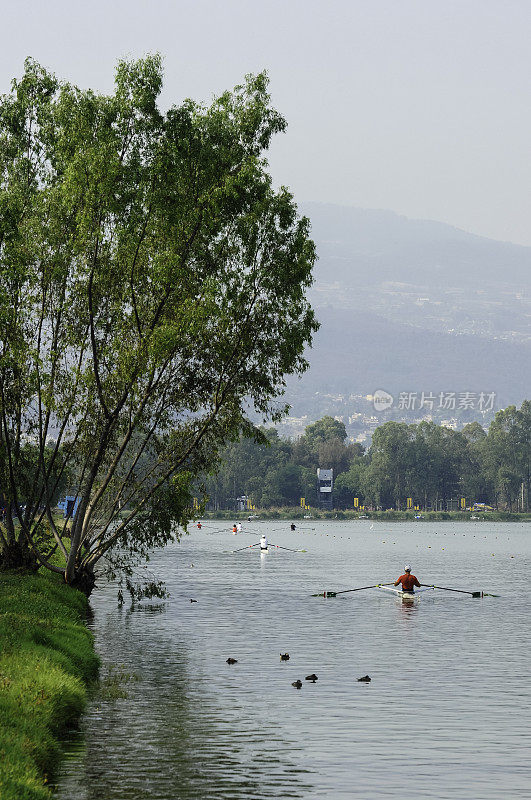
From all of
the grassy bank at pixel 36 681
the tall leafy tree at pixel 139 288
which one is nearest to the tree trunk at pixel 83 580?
the tall leafy tree at pixel 139 288

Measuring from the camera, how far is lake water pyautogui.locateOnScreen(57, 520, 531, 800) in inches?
987

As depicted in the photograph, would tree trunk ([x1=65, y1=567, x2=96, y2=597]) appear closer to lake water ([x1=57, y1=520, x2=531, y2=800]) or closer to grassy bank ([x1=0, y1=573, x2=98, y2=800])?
lake water ([x1=57, y1=520, x2=531, y2=800])

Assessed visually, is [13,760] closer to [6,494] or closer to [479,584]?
[6,494]

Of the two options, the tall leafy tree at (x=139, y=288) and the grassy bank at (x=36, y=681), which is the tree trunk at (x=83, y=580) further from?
the grassy bank at (x=36, y=681)

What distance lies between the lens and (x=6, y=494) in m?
56.3

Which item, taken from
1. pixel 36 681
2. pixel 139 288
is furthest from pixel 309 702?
pixel 139 288

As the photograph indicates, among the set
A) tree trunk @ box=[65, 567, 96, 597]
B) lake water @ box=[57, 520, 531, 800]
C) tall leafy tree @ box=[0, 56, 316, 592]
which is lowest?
lake water @ box=[57, 520, 531, 800]

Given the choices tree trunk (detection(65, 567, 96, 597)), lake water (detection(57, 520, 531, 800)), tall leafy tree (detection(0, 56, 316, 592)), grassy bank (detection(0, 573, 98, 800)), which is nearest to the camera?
grassy bank (detection(0, 573, 98, 800))

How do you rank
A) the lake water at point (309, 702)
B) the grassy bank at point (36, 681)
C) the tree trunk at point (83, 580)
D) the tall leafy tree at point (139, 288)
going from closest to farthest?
the grassy bank at point (36, 681) → the lake water at point (309, 702) → the tall leafy tree at point (139, 288) → the tree trunk at point (83, 580)

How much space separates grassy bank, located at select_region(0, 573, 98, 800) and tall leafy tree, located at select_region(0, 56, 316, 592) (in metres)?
8.70

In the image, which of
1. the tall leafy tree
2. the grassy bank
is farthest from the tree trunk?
the grassy bank

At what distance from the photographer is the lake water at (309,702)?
25062 millimetres

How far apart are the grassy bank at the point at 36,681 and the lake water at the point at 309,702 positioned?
0.77 metres

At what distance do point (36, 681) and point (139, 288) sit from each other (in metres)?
25.2
